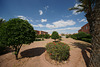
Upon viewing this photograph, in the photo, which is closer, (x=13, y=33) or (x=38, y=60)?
(x=13, y=33)

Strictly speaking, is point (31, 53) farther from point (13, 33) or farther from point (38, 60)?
point (13, 33)

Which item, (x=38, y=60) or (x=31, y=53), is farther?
(x=31, y=53)

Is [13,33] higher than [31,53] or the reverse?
higher

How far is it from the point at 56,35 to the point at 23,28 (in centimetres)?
897

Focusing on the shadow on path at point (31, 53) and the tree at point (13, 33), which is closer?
the tree at point (13, 33)

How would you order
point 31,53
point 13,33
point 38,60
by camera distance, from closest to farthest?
point 13,33, point 38,60, point 31,53

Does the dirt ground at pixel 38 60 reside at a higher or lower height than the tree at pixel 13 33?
lower

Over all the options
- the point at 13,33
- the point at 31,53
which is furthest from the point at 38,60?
the point at 13,33

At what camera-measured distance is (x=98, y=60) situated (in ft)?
4.73

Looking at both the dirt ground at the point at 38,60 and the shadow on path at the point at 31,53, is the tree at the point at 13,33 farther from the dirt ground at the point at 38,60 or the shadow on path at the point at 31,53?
the shadow on path at the point at 31,53

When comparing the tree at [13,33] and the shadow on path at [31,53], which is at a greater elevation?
the tree at [13,33]

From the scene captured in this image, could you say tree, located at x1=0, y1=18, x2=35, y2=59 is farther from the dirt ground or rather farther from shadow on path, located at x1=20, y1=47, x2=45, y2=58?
shadow on path, located at x1=20, y1=47, x2=45, y2=58

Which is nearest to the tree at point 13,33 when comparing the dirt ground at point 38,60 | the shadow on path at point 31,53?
the dirt ground at point 38,60

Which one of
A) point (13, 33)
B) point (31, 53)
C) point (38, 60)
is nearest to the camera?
point (13, 33)
